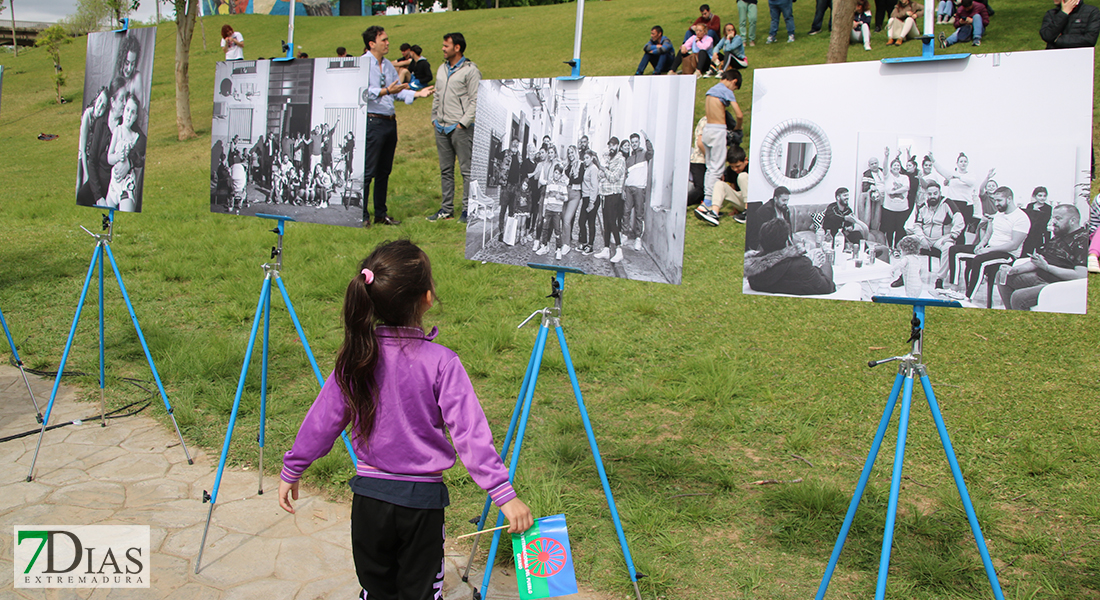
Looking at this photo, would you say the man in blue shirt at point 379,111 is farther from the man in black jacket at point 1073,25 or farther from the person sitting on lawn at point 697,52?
→ the man in black jacket at point 1073,25

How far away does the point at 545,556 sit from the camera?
2.19m

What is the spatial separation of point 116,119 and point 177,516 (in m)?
2.23

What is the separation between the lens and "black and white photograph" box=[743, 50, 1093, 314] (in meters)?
2.24

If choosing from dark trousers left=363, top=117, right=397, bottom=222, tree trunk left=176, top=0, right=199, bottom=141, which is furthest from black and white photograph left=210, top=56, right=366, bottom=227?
tree trunk left=176, top=0, right=199, bottom=141

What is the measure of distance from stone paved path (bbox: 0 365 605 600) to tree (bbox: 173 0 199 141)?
1165cm

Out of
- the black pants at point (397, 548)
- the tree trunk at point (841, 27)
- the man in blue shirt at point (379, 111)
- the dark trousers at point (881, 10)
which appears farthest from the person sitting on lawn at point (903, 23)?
the black pants at point (397, 548)

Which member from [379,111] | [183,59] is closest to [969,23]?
[379,111]

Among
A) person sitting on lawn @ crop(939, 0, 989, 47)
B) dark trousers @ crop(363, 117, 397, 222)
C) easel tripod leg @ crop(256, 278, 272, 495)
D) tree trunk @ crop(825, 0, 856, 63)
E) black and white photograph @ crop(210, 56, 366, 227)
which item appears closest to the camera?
easel tripod leg @ crop(256, 278, 272, 495)

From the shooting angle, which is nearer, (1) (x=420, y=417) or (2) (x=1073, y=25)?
(1) (x=420, y=417)

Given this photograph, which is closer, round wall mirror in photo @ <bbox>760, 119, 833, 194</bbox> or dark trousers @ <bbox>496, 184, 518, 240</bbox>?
round wall mirror in photo @ <bbox>760, 119, 833, 194</bbox>

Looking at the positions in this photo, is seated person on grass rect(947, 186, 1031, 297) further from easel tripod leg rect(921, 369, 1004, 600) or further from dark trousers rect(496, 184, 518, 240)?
dark trousers rect(496, 184, 518, 240)

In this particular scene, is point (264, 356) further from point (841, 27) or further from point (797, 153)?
point (841, 27)

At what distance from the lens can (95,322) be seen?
18.8 feet

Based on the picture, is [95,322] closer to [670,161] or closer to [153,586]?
[153,586]
